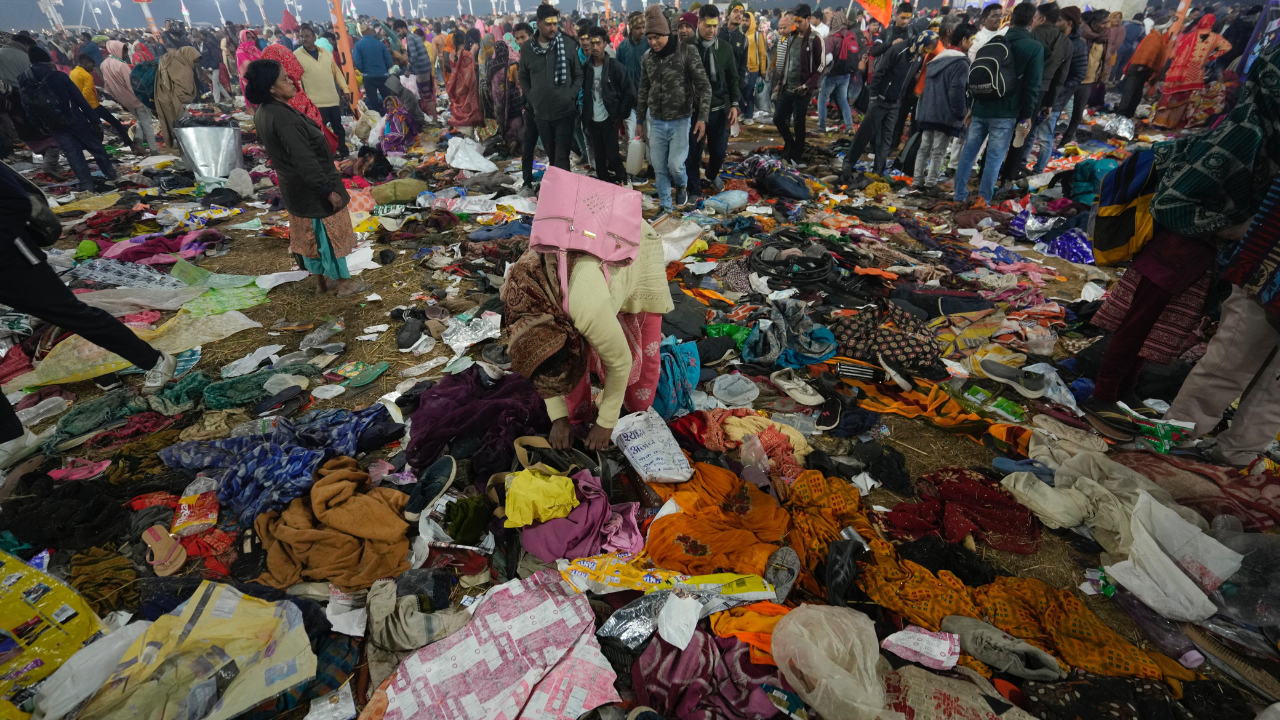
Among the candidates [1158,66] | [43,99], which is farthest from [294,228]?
[1158,66]

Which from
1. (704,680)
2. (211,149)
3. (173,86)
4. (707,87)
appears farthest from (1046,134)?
(173,86)

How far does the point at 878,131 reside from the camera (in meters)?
7.57

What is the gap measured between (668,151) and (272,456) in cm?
542

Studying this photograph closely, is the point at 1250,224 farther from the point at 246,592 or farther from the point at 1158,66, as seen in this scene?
the point at 1158,66

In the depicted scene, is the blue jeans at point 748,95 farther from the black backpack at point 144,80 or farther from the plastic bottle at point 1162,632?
the plastic bottle at point 1162,632

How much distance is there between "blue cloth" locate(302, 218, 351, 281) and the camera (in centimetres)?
461

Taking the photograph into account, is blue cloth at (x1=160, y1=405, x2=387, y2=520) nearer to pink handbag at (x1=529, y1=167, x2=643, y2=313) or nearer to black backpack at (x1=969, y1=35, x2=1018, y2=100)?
pink handbag at (x1=529, y1=167, x2=643, y2=313)

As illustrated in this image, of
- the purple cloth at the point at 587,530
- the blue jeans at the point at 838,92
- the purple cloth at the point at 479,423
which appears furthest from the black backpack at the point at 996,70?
the purple cloth at the point at 587,530

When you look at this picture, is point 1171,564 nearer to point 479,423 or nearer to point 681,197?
point 479,423

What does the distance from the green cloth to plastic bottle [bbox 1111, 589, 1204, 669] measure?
1794mm

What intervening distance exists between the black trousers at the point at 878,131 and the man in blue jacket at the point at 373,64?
8.60m

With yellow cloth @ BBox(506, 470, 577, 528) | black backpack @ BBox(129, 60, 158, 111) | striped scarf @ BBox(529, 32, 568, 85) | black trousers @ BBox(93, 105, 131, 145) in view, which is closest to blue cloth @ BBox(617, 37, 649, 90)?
striped scarf @ BBox(529, 32, 568, 85)

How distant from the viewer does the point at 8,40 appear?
23.1 feet

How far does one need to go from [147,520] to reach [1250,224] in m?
5.41
